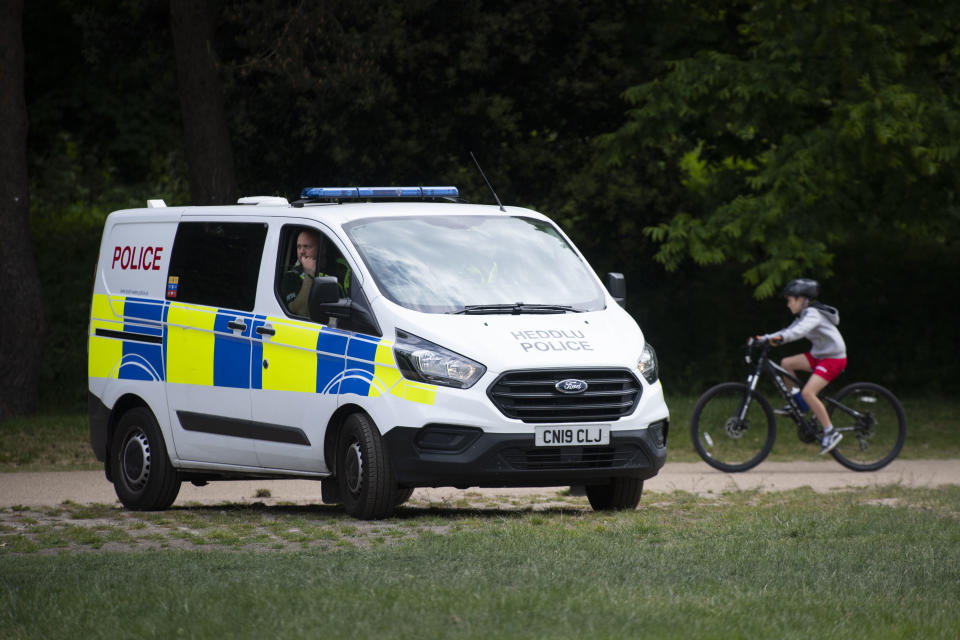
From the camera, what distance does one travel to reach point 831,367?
14211 mm

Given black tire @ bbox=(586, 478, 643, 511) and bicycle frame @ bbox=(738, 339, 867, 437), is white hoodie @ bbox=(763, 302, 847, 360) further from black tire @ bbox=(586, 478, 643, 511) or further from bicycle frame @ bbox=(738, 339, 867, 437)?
black tire @ bbox=(586, 478, 643, 511)

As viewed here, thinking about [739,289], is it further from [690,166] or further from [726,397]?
[726,397]

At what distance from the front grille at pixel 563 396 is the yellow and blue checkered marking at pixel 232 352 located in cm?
47

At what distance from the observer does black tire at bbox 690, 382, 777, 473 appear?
14.1 m

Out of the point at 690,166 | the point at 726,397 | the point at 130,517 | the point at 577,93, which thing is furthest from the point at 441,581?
the point at 690,166

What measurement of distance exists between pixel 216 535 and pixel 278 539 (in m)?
0.41

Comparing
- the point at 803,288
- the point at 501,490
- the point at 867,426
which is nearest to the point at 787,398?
the point at 867,426

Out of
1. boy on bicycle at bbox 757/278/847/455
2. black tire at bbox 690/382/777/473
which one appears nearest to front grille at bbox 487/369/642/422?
black tire at bbox 690/382/777/473

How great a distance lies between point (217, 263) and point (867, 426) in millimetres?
6536

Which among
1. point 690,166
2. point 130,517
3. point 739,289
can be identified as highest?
point 690,166

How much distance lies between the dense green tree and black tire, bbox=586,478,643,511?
7.95m

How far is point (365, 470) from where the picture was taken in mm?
9555

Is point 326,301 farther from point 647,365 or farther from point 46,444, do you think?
point 46,444

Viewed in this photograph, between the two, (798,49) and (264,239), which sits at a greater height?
(798,49)
